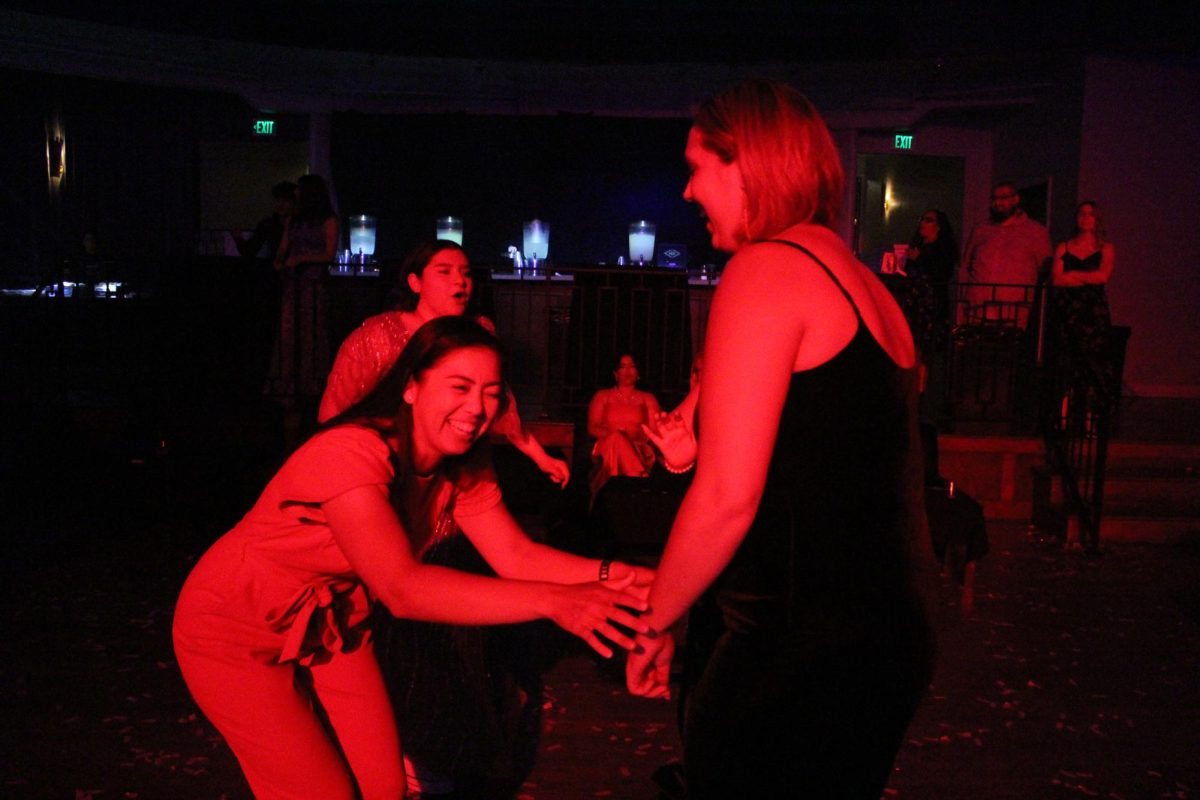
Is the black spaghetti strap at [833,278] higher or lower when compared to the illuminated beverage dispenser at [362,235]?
lower

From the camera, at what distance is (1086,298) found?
364 inches

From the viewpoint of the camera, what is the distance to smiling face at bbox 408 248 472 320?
4535 millimetres

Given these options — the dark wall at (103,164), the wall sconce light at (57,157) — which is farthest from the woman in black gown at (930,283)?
the wall sconce light at (57,157)

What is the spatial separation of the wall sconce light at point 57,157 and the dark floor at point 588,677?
7.96 meters

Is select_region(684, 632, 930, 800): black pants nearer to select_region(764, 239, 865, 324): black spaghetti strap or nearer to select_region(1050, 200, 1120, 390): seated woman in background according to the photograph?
select_region(764, 239, 865, 324): black spaghetti strap

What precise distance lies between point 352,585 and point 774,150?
4.73ft

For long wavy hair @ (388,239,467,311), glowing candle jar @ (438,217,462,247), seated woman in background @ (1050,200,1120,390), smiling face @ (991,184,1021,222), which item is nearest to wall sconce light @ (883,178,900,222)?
smiling face @ (991,184,1021,222)

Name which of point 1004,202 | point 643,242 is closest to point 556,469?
point 1004,202

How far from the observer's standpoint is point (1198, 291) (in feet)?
40.5

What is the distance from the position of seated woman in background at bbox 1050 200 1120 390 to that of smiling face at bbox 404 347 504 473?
8009 millimetres

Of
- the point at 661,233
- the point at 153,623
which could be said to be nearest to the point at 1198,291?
the point at 661,233

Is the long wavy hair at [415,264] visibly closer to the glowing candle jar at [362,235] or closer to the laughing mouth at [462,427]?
the laughing mouth at [462,427]

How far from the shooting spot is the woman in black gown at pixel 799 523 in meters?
1.58

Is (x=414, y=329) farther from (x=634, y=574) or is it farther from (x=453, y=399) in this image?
(x=634, y=574)
